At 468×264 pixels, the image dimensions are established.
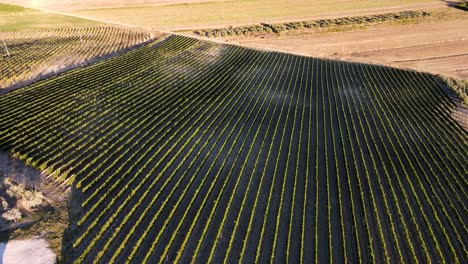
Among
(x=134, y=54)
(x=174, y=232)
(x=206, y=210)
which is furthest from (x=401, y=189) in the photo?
(x=134, y=54)

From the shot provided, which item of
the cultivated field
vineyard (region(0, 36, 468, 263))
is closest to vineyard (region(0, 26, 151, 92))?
vineyard (region(0, 36, 468, 263))

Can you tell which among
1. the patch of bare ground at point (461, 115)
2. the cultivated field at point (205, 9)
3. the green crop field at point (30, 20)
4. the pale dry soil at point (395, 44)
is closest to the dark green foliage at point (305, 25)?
the pale dry soil at point (395, 44)

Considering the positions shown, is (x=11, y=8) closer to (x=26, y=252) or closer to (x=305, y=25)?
(x=305, y=25)

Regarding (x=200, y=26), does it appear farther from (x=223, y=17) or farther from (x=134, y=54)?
(x=134, y=54)

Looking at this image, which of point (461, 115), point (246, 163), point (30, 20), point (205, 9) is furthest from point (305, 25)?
point (30, 20)

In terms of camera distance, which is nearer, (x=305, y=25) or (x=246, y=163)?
(x=246, y=163)

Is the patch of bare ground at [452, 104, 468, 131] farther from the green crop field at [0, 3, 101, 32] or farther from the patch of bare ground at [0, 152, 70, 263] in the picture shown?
the green crop field at [0, 3, 101, 32]
